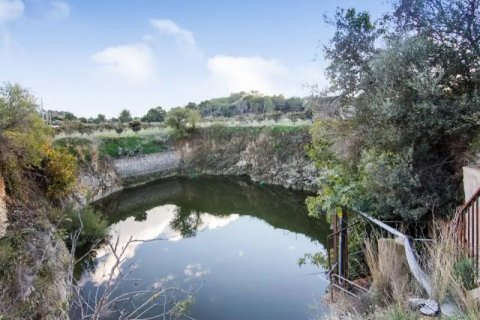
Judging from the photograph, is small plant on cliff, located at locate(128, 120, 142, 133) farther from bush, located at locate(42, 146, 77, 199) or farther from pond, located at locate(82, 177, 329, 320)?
bush, located at locate(42, 146, 77, 199)

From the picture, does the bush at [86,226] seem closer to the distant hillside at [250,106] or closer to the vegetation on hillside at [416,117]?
the vegetation on hillside at [416,117]

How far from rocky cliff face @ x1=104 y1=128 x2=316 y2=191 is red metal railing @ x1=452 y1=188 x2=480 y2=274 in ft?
49.4

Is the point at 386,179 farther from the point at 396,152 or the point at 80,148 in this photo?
the point at 80,148

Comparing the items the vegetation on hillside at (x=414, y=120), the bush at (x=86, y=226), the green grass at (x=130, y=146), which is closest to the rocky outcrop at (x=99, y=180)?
the green grass at (x=130, y=146)

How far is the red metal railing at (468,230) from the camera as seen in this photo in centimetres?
343

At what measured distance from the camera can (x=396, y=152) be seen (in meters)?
5.89

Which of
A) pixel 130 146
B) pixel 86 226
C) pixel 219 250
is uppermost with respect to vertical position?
pixel 130 146

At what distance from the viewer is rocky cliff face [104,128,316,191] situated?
21.1 metres

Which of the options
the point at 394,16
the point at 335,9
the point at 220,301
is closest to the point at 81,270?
the point at 220,301

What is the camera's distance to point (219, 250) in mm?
11195

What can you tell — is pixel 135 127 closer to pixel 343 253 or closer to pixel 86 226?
pixel 86 226

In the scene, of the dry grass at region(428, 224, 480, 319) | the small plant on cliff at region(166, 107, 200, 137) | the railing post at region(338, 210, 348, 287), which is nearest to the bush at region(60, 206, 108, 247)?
the railing post at region(338, 210, 348, 287)

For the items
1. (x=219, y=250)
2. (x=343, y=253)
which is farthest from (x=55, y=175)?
(x=343, y=253)

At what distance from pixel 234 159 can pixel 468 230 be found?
2152cm
